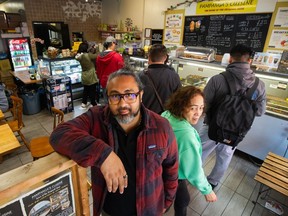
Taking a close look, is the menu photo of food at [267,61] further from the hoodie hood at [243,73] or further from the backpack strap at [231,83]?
the backpack strap at [231,83]

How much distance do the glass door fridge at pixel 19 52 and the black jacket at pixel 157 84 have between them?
20.1 ft

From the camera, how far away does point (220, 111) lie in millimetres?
2232

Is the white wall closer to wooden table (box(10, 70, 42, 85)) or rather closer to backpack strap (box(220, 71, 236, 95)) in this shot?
backpack strap (box(220, 71, 236, 95))

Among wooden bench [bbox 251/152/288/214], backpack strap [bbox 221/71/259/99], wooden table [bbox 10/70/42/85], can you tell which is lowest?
wooden bench [bbox 251/152/288/214]

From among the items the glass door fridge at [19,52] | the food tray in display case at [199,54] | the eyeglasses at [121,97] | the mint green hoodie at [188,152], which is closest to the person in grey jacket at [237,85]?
the mint green hoodie at [188,152]

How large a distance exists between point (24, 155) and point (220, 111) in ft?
11.4

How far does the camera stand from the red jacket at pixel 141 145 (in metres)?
0.96

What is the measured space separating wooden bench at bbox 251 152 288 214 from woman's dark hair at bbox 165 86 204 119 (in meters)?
1.54

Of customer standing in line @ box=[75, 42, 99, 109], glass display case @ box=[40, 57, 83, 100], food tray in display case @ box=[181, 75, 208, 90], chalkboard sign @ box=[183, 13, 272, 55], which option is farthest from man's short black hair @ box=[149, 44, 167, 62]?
glass display case @ box=[40, 57, 83, 100]

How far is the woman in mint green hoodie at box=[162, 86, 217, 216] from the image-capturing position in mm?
1459

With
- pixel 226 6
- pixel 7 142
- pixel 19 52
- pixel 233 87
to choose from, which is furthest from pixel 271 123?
pixel 19 52

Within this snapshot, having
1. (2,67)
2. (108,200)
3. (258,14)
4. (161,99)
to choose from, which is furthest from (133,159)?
(2,67)

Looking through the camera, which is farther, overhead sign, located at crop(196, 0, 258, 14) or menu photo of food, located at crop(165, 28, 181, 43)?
menu photo of food, located at crop(165, 28, 181, 43)

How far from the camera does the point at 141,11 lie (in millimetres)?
6324
